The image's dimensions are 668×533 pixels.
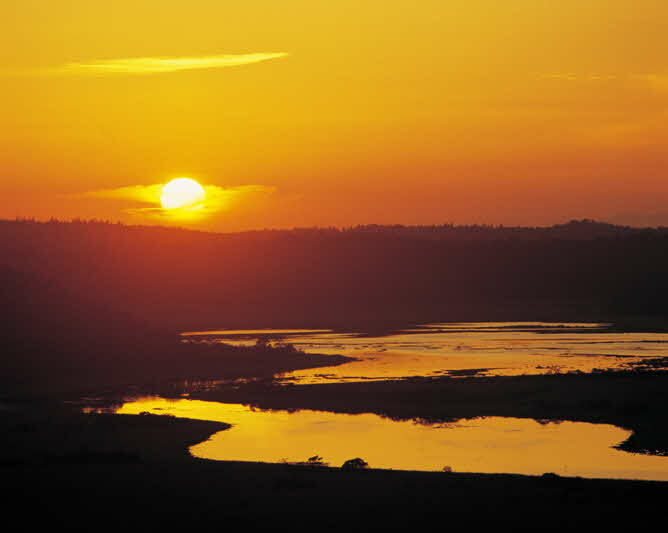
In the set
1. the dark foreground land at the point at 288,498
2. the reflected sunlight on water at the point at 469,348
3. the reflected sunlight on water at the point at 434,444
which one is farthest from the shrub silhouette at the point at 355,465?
the reflected sunlight on water at the point at 469,348

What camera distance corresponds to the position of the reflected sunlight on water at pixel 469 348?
5503cm

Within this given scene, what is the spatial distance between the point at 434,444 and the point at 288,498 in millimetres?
9519

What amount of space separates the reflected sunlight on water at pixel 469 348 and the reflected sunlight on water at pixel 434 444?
12845 millimetres

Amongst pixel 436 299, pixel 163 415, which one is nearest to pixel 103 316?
pixel 163 415

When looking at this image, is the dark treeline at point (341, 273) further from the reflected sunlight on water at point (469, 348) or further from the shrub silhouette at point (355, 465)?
the shrub silhouette at point (355, 465)

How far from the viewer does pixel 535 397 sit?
43.7 meters

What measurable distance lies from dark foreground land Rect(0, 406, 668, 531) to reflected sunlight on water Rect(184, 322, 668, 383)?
78.8ft

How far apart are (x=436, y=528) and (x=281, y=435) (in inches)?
560

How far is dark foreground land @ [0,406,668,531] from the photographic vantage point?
22.4 m

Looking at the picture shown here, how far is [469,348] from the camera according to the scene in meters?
68.0

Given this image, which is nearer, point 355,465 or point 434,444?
point 355,465

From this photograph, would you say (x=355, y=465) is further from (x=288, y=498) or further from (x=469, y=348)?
(x=469, y=348)

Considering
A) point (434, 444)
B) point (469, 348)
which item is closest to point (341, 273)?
point (469, 348)

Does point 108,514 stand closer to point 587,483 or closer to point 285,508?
point 285,508
